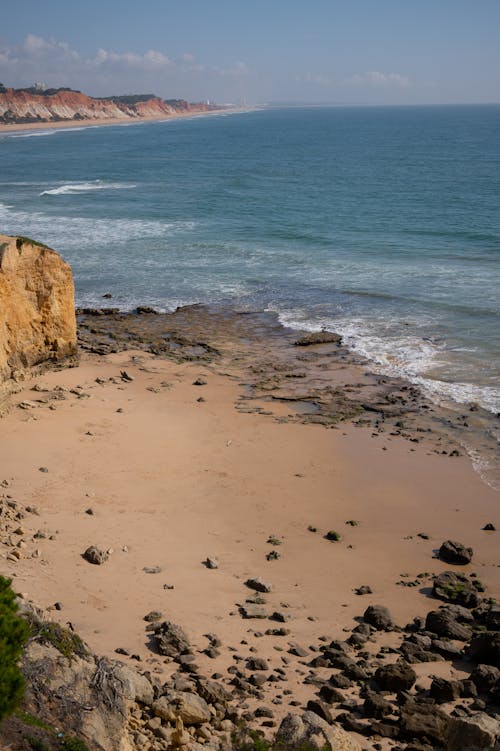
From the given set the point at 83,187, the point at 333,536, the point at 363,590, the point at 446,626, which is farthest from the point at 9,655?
the point at 83,187

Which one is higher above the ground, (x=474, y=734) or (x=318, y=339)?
(x=318, y=339)

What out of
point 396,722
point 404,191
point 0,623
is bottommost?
point 396,722

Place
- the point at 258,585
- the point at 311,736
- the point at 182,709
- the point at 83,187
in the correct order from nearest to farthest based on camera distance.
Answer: the point at 311,736
the point at 182,709
the point at 258,585
the point at 83,187

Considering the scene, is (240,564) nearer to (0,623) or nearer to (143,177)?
(0,623)

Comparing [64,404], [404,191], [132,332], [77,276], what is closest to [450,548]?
[64,404]

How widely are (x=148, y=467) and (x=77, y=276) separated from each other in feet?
69.4

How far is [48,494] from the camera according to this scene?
51.5 feet

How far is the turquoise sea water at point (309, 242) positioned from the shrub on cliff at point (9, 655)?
57.6ft

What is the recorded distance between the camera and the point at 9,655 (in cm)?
691

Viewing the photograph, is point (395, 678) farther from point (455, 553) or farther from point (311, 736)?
point (455, 553)

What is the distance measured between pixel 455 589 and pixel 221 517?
16.2 ft

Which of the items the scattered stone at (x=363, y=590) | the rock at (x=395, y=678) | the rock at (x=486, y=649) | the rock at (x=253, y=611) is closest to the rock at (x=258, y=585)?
the rock at (x=253, y=611)

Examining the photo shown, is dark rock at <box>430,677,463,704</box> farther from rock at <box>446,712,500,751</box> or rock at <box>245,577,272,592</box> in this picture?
rock at <box>245,577,272,592</box>

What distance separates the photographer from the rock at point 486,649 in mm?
11091
